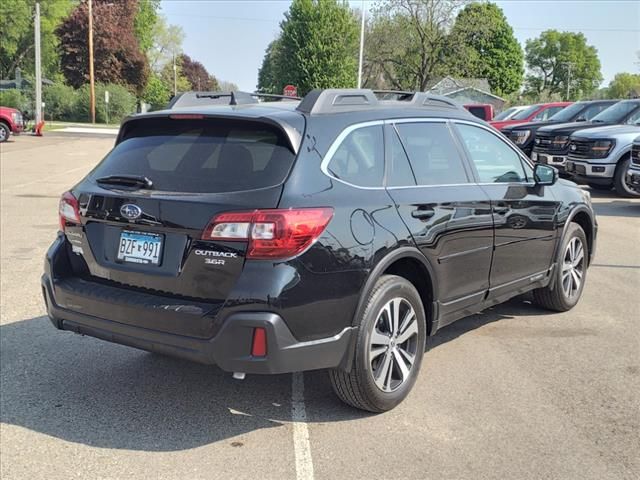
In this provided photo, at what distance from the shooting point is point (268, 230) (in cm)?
336

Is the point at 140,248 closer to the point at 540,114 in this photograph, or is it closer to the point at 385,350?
the point at 385,350

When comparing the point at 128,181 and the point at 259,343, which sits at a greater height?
the point at 128,181

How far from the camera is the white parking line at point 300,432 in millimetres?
3371

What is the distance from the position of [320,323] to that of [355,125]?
1237 millimetres

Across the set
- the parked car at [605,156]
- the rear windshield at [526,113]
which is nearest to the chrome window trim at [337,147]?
the parked car at [605,156]

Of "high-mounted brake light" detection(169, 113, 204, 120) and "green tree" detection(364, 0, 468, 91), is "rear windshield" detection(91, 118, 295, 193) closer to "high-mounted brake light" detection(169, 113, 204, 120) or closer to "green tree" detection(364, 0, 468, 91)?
"high-mounted brake light" detection(169, 113, 204, 120)

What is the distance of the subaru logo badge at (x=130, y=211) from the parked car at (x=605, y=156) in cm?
1214

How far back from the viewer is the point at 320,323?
3.52 metres

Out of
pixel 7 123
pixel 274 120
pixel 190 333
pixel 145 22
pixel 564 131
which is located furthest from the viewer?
pixel 145 22

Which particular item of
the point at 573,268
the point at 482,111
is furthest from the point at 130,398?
the point at 482,111

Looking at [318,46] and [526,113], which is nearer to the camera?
[526,113]

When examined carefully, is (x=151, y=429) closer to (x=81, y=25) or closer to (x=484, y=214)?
(x=484, y=214)

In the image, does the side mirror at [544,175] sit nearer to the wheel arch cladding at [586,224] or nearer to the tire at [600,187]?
the wheel arch cladding at [586,224]

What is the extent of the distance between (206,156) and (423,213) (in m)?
1.37
